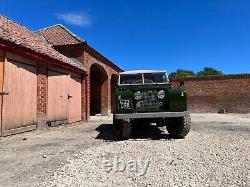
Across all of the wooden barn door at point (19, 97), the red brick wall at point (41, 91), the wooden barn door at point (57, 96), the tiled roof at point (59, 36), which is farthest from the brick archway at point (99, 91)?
the wooden barn door at point (19, 97)

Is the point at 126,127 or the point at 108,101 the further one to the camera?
the point at 108,101

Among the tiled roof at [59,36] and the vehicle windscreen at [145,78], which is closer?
the vehicle windscreen at [145,78]

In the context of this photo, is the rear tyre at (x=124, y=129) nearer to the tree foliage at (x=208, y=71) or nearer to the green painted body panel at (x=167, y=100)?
the green painted body panel at (x=167, y=100)

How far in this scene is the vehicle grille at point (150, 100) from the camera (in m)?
7.32

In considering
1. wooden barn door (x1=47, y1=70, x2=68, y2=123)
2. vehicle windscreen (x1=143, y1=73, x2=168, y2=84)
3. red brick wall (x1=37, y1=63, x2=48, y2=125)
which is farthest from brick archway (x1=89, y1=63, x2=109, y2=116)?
vehicle windscreen (x1=143, y1=73, x2=168, y2=84)

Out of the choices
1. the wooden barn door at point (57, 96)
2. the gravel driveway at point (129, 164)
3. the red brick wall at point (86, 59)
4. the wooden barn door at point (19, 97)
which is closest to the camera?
the gravel driveway at point (129, 164)

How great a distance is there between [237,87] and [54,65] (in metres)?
16.9

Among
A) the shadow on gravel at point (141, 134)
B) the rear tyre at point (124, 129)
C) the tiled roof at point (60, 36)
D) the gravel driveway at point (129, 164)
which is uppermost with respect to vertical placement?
the tiled roof at point (60, 36)

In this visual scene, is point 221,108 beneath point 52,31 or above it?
beneath

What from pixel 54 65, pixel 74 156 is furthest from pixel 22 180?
pixel 54 65

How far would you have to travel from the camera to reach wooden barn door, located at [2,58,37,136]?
786cm

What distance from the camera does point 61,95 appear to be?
11391 millimetres

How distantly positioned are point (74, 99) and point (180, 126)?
6.98 meters

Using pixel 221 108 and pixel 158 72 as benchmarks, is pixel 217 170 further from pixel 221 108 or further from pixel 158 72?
pixel 221 108
